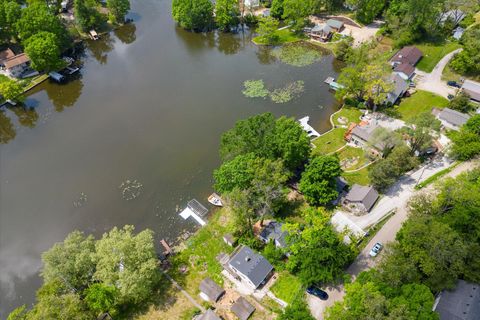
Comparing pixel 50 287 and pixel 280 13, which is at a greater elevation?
pixel 280 13

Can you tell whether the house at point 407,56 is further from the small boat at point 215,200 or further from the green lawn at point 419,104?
the small boat at point 215,200

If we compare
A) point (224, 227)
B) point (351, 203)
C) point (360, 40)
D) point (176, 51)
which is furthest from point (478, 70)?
point (176, 51)

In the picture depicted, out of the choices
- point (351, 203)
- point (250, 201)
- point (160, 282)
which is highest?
point (250, 201)

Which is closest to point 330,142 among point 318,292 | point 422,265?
point 422,265

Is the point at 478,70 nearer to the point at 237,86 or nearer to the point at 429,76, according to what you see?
the point at 429,76

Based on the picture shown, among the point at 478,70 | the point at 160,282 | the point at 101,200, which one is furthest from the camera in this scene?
the point at 478,70

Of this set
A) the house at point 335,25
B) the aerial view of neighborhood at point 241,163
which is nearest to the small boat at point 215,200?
the aerial view of neighborhood at point 241,163

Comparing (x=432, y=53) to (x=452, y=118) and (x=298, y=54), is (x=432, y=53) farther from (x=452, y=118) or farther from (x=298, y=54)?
(x=298, y=54)
